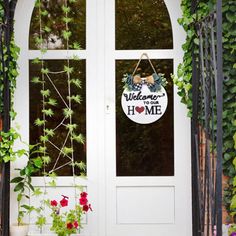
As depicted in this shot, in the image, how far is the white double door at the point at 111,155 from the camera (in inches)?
185

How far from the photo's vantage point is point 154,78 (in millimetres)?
4770

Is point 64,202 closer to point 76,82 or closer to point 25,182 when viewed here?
point 25,182

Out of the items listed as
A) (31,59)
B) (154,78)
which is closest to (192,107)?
(154,78)

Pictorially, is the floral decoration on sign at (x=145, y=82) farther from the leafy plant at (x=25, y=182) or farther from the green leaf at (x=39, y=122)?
the leafy plant at (x=25, y=182)

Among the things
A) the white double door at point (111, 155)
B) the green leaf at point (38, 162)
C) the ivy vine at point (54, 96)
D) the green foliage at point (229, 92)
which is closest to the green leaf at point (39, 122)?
the ivy vine at point (54, 96)

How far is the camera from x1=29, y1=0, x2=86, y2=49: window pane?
4773 mm

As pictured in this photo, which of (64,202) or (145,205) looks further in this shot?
(145,205)

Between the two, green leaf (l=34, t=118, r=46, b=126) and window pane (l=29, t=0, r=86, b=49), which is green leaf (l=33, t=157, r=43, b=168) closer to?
green leaf (l=34, t=118, r=46, b=126)

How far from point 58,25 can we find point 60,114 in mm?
758

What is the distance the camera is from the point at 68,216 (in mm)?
4496

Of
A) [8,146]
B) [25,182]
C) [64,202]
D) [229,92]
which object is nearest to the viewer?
[229,92]

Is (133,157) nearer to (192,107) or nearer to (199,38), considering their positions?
(192,107)

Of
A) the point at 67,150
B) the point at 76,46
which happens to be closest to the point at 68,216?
the point at 67,150

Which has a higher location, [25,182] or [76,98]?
[76,98]
